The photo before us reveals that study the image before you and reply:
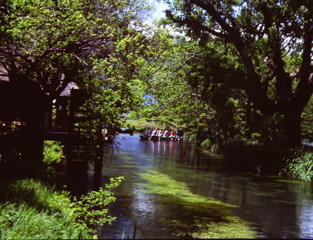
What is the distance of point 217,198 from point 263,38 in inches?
498

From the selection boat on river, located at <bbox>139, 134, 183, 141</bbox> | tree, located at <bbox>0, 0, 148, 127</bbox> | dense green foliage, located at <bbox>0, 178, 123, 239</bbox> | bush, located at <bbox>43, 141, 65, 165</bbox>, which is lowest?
dense green foliage, located at <bbox>0, 178, 123, 239</bbox>

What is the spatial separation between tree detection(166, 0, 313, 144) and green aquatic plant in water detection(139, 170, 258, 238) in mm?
9995

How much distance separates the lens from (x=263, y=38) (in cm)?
2522

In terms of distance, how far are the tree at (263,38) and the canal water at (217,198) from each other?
15.7 feet

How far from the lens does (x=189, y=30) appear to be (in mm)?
26016

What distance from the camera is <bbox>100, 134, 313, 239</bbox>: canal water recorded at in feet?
37.2

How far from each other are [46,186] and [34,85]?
5807mm

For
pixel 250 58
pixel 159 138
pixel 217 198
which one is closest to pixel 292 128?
pixel 250 58

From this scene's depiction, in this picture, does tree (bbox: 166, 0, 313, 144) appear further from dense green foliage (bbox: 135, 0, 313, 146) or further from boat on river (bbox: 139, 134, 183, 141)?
boat on river (bbox: 139, 134, 183, 141)

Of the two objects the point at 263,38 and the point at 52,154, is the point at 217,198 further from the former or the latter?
the point at 263,38

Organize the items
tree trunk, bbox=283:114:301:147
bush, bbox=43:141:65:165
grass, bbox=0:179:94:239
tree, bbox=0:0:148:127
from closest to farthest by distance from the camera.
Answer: grass, bbox=0:179:94:239 → tree, bbox=0:0:148:127 → bush, bbox=43:141:65:165 → tree trunk, bbox=283:114:301:147

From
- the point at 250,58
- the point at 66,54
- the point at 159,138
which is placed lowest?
the point at 159,138

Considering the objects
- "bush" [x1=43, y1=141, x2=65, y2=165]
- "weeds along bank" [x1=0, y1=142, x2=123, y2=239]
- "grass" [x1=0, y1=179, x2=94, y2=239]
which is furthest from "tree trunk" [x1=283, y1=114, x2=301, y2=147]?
"grass" [x1=0, y1=179, x2=94, y2=239]

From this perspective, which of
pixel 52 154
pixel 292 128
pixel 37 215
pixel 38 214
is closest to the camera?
pixel 37 215
